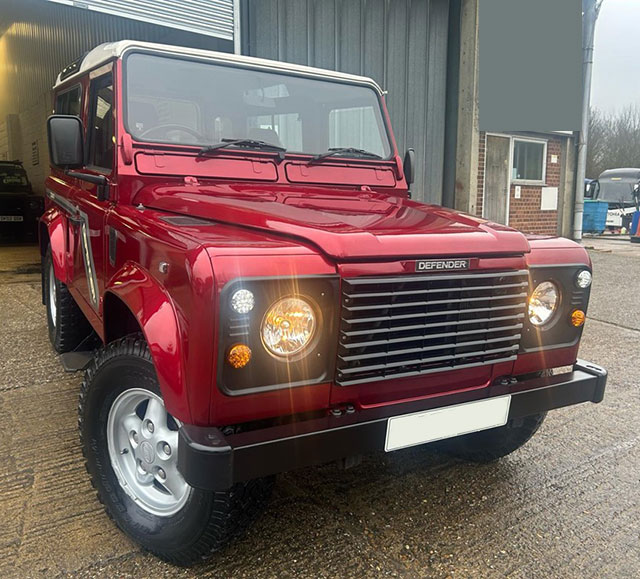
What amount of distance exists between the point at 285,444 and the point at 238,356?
12.1 inches

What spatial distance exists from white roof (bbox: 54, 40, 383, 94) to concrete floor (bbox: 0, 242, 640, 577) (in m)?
1.94

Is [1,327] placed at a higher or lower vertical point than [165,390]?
lower

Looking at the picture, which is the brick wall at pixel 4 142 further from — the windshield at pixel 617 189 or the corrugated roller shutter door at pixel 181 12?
the windshield at pixel 617 189

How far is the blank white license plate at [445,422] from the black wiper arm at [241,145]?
1.56 m

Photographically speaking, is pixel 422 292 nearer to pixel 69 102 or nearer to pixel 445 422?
pixel 445 422

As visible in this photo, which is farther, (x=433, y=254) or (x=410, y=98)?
(x=410, y=98)

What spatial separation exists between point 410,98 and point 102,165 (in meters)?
6.01

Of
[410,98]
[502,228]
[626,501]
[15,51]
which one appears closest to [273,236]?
[502,228]

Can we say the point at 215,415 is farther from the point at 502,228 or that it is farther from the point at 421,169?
the point at 421,169

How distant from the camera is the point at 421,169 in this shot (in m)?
8.55

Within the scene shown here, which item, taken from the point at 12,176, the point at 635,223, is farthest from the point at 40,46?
the point at 635,223

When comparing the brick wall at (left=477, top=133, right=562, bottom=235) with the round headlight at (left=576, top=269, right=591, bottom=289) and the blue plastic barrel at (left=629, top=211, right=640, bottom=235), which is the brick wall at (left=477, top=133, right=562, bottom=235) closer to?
the blue plastic barrel at (left=629, top=211, right=640, bottom=235)

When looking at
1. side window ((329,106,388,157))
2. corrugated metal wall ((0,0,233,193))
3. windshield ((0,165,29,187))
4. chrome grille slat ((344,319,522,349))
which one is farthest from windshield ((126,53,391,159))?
windshield ((0,165,29,187))

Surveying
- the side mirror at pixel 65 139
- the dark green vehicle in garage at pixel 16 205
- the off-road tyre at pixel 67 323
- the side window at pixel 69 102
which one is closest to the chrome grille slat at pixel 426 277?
the side mirror at pixel 65 139
